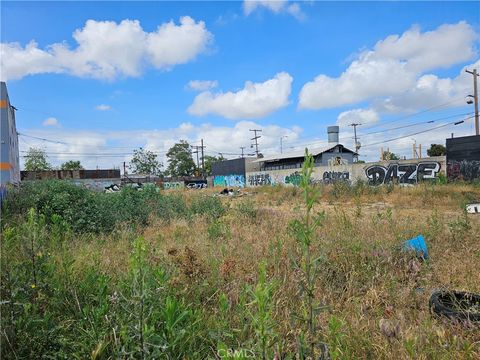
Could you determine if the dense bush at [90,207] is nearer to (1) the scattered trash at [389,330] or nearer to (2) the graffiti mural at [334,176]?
(1) the scattered trash at [389,330]

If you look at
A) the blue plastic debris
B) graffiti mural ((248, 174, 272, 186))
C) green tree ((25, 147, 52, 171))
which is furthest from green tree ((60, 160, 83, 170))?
the blue plastic debris

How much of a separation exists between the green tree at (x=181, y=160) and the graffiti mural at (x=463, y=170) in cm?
6564

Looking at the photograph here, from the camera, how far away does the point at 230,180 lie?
4947 cm

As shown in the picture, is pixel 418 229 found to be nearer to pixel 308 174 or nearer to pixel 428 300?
pixel 428 300

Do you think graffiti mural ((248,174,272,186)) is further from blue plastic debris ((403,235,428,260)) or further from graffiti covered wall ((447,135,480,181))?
blue plastic debris ((403,235,428,260))

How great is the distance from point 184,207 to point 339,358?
8.51m

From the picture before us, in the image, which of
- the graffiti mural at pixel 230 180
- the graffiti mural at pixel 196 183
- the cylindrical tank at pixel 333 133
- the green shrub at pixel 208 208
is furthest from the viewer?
the cylindrical tank at pixel 333 133

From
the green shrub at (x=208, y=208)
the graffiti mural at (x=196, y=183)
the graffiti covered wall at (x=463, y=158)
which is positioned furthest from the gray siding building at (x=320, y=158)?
the green shrub at (x=208, y=208)

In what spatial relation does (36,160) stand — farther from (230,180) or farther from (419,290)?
(419,290)

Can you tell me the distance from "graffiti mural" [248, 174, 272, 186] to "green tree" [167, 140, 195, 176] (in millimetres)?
40902

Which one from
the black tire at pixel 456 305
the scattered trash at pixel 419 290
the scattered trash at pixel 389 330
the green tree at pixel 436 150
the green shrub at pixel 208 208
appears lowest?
the scattered trash at pixel 419 290

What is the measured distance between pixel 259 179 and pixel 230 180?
8.27m

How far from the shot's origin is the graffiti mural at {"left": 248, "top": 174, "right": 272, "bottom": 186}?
3969 cm

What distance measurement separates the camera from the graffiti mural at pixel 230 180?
47.7 meters
